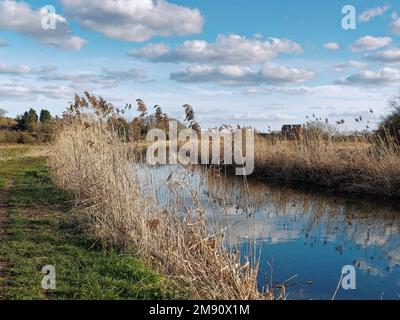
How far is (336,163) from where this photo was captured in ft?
48.1

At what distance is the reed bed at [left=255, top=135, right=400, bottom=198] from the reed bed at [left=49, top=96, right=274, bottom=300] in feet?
24.6

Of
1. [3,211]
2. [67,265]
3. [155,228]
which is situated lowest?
[67,265]

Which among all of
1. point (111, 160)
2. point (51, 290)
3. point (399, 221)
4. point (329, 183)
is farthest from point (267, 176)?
point (51, 290)

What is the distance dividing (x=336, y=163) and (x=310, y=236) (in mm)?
6638

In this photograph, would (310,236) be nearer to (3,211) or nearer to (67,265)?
(67,265)

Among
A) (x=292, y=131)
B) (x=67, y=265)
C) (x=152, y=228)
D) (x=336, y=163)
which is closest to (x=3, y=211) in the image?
(x=67, y=265)

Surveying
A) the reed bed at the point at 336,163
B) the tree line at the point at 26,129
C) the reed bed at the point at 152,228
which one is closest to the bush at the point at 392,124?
the reed bed at the point at 336,163

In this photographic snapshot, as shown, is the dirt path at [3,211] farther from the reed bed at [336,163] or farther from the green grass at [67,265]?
the reed bed at [336,163]

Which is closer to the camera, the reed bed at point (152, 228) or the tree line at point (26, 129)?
the reed bed at point (152, 228)

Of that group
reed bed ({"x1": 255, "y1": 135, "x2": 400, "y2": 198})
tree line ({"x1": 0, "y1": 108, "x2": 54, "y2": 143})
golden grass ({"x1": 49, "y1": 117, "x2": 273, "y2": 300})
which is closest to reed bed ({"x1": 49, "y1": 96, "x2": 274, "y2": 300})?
golden grass ({"x1": 49, "y1": 117, "x2": 273, "y2": 300})

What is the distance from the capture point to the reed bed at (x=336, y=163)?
12.8 meters

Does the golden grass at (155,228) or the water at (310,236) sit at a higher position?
the golden grass at (155,228)

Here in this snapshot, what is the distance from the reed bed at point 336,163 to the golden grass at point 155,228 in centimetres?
753

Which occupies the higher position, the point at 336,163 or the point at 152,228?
the point at 336,163
